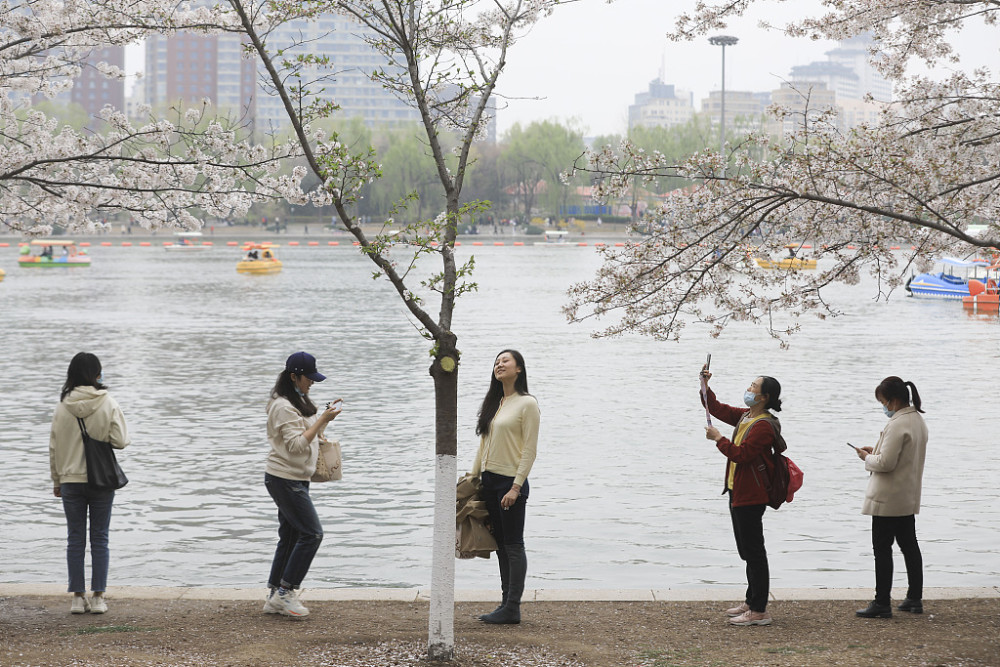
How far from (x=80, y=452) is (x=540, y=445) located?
898cm

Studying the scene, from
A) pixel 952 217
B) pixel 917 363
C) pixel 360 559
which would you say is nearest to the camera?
pixel 952 217

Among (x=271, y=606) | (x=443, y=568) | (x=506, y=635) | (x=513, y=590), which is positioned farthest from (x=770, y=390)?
(x=271, y=606)

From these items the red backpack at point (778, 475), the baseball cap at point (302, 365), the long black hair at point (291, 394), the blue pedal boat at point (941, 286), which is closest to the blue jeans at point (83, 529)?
the long black hair at point (291, 394)

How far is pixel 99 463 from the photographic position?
25.0ft

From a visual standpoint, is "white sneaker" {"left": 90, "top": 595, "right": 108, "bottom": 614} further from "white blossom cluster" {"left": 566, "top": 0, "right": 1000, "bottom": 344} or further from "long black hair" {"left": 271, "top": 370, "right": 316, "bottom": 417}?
"white blossom cluster" {"left": 566, "top": 0, "right": 1000, "bottom": 344}

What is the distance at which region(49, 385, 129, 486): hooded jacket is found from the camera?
7625mm

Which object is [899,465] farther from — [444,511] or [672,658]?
A: [444,511]

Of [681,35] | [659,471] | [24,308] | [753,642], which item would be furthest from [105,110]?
[24,308]

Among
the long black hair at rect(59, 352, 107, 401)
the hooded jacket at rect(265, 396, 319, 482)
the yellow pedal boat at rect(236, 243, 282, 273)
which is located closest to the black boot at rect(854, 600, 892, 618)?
the hooded jacket at rect(265, 396, 319, 482)

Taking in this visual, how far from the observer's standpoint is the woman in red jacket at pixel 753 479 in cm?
729

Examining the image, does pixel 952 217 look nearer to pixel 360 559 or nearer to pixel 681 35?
pixel 681 35

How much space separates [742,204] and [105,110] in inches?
196

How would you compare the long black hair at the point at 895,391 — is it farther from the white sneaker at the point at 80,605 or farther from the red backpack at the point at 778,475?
the white sneaker at the point at 80,605

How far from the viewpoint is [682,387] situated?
21.8 metres
